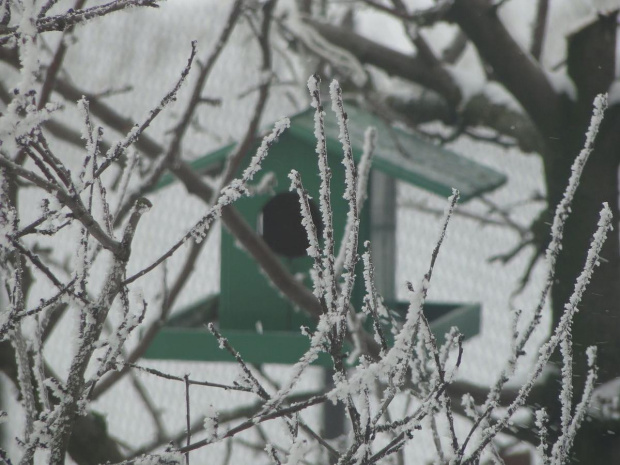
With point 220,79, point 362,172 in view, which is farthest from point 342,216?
point 220,79

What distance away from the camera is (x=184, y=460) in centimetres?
52

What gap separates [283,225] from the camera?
1.66m

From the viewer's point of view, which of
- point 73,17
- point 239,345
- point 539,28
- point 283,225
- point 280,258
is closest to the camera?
point 73,17

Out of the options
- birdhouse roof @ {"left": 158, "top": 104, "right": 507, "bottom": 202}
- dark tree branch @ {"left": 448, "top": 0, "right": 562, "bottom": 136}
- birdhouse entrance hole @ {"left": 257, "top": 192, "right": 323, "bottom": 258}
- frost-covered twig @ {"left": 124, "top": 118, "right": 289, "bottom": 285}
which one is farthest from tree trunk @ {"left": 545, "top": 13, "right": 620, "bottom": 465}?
frost-covered twig @ {"left": 124, "top": 118, "right": 289, "bottom": 285}

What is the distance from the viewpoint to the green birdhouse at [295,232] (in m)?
1.34

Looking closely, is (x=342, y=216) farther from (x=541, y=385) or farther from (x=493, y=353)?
(x=493, y=353)

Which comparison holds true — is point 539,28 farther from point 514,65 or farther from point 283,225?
point 283,225

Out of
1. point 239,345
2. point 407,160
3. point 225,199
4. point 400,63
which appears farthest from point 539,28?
point 225,199

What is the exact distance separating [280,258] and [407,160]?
0.35m

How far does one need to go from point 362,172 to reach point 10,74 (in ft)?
6.34

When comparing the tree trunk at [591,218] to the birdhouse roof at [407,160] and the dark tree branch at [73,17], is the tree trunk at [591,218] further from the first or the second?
the dark tree branch at [73,17]

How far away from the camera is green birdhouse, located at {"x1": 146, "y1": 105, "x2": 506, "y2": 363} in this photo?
134 centimetres

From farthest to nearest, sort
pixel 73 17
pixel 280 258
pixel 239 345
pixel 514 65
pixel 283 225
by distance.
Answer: pixel 283 225, pixel 280 258, pixel 514 65, pixel 239 345, pixel 73 17

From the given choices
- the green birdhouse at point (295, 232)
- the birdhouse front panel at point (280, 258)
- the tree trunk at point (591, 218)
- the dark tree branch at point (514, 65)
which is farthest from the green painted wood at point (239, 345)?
the dark tree branch at point (514, 65)
